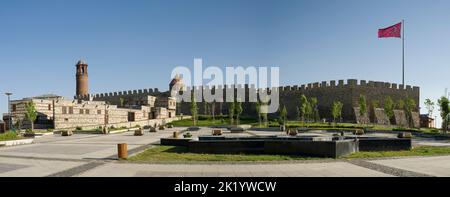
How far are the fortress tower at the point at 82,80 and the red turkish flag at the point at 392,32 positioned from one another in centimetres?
6321

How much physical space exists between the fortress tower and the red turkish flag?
63.2 meters

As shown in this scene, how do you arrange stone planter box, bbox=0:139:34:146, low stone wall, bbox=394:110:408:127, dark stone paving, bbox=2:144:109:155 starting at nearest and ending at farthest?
1. dark stone paving, bbox=2:144:109:155
2. stone planter box, bbox=0:139:34:146
3. low stone wall, bbox=394:110:408:127

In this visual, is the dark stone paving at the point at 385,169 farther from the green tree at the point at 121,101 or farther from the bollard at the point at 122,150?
the green tree at the point at 121,101

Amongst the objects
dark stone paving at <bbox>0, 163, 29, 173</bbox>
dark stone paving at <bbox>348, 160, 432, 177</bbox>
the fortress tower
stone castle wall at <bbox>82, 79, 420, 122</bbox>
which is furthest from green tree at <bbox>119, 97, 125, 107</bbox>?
dark stone paving at <bbox>348, 160, 432, 177</bbox>

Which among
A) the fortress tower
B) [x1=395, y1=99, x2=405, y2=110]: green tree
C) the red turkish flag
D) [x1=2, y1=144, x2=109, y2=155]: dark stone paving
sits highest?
the red turkish flag

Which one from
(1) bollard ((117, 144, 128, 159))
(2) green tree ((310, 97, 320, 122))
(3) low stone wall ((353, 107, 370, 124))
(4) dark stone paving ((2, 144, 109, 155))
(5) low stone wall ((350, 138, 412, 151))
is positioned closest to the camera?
(1) bollard ((117, 144, 128, 159))

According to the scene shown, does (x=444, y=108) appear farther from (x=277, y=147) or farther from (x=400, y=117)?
(x=277, y=147)

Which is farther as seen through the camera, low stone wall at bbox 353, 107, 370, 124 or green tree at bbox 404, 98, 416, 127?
low stone wall at bbox 353, 107, 370, 124

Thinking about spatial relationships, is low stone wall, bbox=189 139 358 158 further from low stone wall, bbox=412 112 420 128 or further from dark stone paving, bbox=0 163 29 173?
low stone wall, bbox=412 112 420 128

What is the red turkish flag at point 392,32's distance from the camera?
4378 centimetres

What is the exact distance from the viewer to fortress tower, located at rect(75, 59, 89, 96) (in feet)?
244

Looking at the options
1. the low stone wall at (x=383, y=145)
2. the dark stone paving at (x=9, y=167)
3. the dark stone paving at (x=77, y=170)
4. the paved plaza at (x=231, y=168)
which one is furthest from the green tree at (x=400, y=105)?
the dark stone paving at (x=9, y=167)
